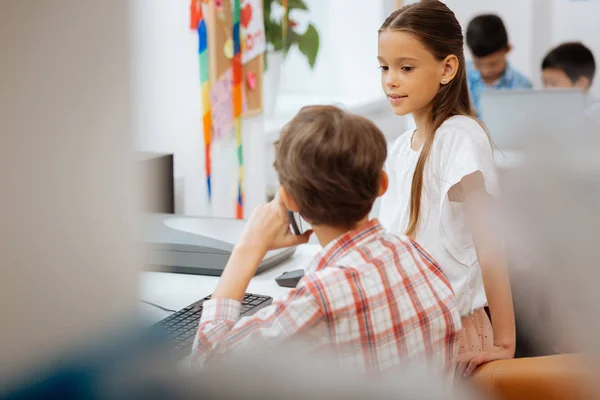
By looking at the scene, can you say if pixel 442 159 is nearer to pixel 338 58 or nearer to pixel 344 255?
pixel 344 255

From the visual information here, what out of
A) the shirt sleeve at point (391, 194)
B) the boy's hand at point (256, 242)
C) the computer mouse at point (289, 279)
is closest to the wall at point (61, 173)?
the boy's hand at point (256, 242)

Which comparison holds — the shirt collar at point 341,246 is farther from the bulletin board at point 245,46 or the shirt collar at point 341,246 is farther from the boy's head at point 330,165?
the bulletin board at point 245,46

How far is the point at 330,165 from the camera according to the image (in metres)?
0.73

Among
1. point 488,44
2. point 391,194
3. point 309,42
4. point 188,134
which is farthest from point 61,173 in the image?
point 488,44

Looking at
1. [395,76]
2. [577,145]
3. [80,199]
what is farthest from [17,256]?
[395,76]

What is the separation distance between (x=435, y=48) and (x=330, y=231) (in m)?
0.38

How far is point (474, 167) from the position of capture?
3.35 ft

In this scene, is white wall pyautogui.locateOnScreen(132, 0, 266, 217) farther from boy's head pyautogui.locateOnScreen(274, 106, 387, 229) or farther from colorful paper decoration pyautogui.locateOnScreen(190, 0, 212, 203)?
boy's head pyautogui.locateOnScreen(274, 106, 387, 229)

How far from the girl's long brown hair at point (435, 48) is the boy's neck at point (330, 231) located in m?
0.28

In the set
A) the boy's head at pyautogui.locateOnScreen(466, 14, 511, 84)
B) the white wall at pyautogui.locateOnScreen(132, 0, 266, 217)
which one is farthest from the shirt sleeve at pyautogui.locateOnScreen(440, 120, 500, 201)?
the boy's head at pyautogui.locateOnScreen(466, 14, 511, 84)

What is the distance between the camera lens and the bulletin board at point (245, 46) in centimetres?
193

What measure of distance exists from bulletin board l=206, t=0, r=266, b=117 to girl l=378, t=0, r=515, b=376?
89cm

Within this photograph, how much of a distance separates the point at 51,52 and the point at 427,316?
65cm

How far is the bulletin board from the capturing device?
1.93 meters
